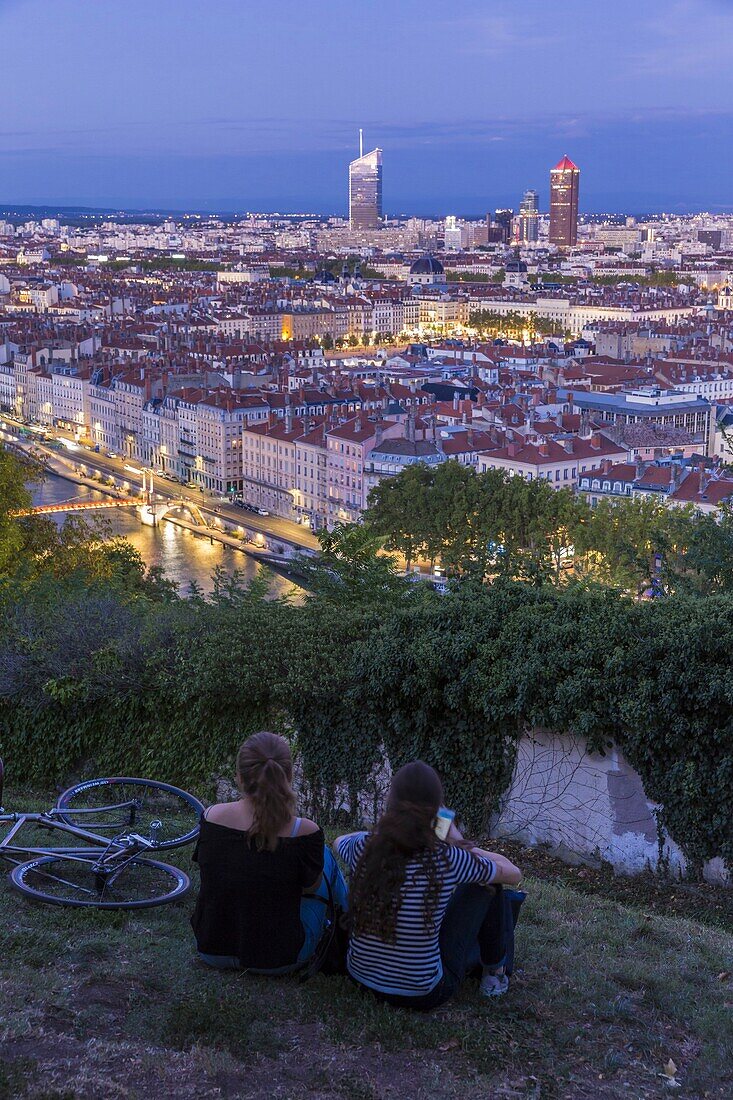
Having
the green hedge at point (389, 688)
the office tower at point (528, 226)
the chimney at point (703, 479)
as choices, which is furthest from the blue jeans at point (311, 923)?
A: the office tower at point (528, 226)

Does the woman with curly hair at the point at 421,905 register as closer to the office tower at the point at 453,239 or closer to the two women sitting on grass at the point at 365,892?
the two women sitting on grass at the point at 365,892

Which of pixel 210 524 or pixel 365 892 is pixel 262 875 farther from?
pixel 210 524

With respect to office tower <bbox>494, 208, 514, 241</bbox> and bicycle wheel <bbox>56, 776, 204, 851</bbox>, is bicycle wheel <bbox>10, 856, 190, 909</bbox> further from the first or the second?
office tower <bbox>494, 208, 514, 241</bbox>

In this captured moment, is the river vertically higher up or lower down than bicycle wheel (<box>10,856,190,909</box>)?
lower down

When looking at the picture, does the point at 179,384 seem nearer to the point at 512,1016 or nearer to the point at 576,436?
the point at 576,436

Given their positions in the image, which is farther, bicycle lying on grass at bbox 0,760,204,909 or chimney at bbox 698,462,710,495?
chimney at bbox 698,462,710,495

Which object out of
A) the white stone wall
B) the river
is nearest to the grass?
the white stone wall

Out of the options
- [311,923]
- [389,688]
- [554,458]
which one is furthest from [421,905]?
[554,458]
